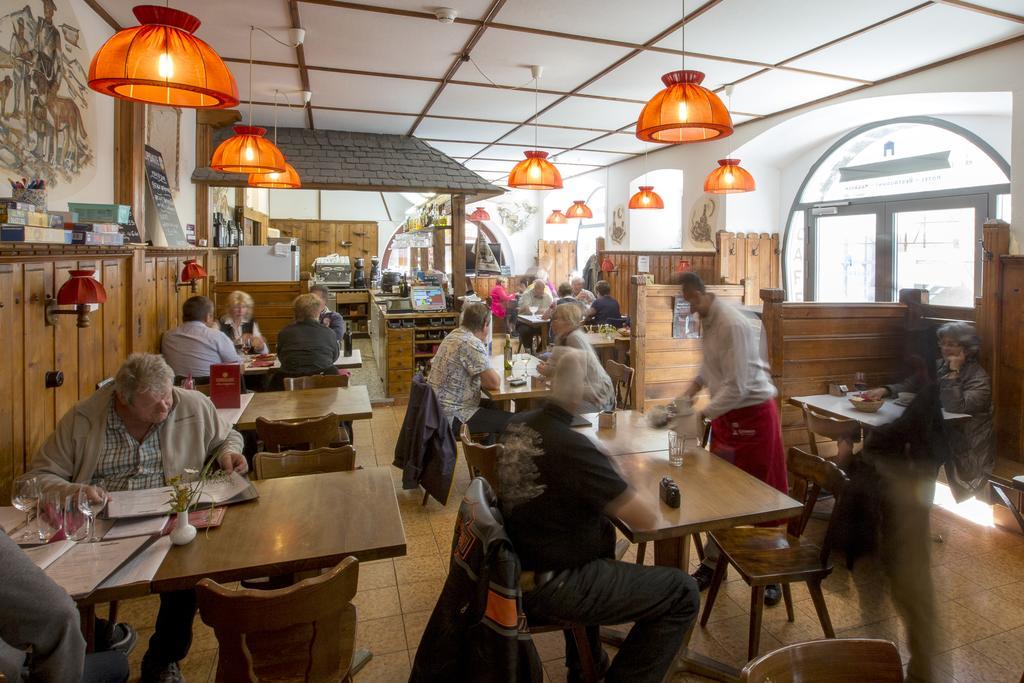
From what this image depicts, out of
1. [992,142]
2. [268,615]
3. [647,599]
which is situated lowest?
[647,599]

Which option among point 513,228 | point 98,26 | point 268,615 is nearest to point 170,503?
point 268,615

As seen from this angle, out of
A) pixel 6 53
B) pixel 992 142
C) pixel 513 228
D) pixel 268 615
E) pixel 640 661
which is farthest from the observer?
pixel 513 228

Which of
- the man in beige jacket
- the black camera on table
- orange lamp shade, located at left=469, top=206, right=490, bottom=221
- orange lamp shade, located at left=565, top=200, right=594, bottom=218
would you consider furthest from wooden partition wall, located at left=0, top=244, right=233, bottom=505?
orange lamp shade, located at left=469, top=206, right=490, bottom=221

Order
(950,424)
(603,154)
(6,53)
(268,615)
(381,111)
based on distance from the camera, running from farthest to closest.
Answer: (603,154)
(381,111)
(950,424)
(6,53)
(268,615)

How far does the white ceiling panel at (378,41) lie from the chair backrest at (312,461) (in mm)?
3265

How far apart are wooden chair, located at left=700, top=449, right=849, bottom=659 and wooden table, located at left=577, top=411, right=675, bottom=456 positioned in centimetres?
56

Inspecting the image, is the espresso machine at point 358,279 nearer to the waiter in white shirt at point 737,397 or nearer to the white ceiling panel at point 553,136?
the white ceiling panel at point 553,136

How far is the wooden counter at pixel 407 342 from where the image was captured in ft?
24.1

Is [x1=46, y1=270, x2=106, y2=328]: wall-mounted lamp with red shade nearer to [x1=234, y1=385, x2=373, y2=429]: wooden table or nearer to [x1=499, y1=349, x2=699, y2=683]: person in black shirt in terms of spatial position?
[x1=234, y1=385, x2=373, y2=429]: wooden table

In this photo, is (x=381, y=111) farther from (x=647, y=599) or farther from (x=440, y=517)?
(x=647, y=599)

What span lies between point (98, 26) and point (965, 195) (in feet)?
26.1

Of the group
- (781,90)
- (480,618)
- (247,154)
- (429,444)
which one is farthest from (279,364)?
(781,90)

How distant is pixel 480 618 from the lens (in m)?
2.00

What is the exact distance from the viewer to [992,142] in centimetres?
612
